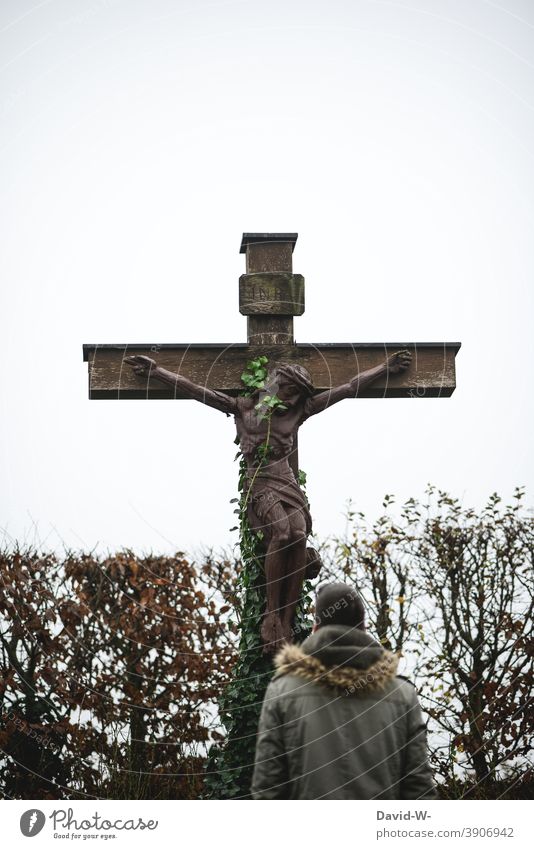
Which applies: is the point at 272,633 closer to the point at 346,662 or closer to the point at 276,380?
the point at 276,380

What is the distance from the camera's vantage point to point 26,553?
23.6ft

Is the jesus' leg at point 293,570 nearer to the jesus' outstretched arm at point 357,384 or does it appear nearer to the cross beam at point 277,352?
the jesus' outstretched arm at point 357,384

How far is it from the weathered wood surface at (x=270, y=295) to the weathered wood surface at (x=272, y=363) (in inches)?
7.1

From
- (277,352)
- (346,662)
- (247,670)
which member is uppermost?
(277,352)

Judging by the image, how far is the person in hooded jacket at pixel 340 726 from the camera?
2.99 metres

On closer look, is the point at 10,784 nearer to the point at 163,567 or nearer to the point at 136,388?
the point at 163,567

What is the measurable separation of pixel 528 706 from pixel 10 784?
331 cm

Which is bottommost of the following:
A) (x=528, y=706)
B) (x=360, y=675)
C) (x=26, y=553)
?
(x=360, y=675)

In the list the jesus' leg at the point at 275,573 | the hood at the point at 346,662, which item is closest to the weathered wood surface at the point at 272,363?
the jesus' leg at the point at 275,573

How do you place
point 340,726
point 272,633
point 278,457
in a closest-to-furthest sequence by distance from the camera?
point 340,726
point 272,633
point 278,457

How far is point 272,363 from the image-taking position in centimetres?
520

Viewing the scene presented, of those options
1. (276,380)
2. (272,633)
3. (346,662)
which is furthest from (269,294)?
(346,662)

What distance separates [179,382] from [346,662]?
2338 mm
